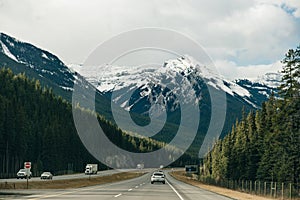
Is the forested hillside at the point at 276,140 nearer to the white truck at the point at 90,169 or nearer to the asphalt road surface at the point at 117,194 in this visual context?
the asphalt road surface at the point at 117,194

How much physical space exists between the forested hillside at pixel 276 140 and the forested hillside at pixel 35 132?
4326cm

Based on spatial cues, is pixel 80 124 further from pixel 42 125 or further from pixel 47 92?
pixel 42 125

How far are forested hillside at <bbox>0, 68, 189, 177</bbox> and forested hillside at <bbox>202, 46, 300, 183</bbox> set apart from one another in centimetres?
4326

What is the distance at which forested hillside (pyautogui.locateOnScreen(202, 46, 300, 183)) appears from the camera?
5650 cm

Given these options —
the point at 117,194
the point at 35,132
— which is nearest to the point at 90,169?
the point at 35,132

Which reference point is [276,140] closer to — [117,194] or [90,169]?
[117,194]

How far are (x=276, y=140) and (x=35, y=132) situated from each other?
209ft

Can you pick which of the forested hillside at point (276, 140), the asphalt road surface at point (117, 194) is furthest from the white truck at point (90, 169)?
the asphalt road surface at point (117, 194)

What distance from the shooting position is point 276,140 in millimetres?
62438

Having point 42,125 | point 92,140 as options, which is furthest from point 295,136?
point 92,140

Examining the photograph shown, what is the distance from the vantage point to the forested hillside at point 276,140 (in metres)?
56.5

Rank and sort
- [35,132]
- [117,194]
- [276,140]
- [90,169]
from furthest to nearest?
1. [90,169]
2. [35,132]
3. [276,140]
4. [117,194]

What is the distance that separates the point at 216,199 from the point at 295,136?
2763 centimetres

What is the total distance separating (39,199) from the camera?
93.0 ft
